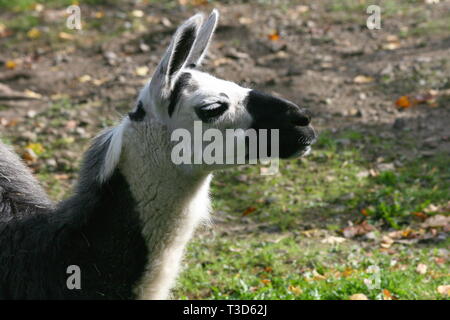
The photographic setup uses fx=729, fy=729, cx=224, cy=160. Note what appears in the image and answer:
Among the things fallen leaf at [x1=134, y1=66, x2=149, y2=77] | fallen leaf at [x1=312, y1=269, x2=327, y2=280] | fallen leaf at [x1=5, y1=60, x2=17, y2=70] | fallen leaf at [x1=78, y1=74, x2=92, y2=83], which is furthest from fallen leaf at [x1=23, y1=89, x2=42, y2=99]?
fallen leaf at [x1=312, y1=269, x2=327, y2=280]

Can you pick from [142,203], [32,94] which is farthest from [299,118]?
[32,94]

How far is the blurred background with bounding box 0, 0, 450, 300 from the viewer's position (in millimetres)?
5445

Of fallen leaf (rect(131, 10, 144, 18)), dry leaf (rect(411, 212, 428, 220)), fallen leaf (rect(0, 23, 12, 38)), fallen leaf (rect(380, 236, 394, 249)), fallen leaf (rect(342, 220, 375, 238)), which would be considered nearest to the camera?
fallen leaf (rect(380, 236, 394, 249))

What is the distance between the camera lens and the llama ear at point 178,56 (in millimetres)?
3740

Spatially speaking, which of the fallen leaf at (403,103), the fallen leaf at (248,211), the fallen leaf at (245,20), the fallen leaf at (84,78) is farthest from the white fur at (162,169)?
the fallen leaf at (245,20)

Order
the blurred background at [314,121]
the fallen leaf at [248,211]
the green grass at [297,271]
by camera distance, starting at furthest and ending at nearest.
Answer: the fallen leaf at [248,211], the blurred background at [314,121], the green grass at [297,271]

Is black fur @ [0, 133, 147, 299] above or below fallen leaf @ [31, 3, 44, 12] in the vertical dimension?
below

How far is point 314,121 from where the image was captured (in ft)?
26.1

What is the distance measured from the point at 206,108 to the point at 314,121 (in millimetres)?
4274

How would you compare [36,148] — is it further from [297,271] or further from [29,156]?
[297,271]

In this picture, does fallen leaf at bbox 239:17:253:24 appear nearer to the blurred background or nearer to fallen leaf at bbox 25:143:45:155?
the blurred background

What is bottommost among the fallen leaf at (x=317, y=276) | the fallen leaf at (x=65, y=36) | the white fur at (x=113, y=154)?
the fallen leaf at (x=317, y=276)

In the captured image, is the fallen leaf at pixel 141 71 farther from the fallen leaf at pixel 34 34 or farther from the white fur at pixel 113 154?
the white fur at pixel 113 154

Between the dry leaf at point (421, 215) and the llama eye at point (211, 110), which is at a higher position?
the llama eye at point (211, 110)
